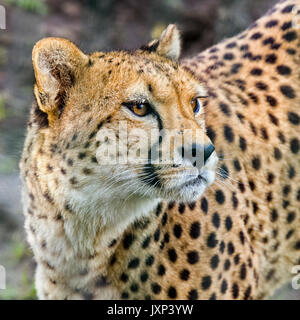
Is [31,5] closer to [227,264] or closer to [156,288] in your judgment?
[227,264]

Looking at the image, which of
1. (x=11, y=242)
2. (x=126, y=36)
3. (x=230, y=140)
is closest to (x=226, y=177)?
(x=230, y=140)

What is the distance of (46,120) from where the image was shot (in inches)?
100

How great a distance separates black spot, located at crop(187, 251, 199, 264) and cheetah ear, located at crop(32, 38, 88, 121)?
807mm

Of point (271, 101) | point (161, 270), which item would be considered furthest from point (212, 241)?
point (271, 101)

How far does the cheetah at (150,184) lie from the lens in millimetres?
2438

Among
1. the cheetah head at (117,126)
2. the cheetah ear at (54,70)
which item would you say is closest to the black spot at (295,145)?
the cheetah head at (117,126)

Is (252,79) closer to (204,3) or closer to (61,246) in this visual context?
(61,246)

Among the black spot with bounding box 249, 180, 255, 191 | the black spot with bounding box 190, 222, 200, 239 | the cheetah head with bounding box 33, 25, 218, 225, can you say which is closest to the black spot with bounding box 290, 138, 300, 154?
the black spot with bounding box 249, 180, 255, 191

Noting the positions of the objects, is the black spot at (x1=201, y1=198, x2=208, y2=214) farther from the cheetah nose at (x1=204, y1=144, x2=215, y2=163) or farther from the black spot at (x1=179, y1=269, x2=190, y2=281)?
the cheetah nose at (x1=204, y1=144, x2=215, y2=163)

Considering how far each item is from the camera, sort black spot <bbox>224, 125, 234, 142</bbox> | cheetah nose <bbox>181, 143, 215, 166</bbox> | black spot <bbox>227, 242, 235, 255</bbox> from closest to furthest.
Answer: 1. cheetah nose <bbox>181, 143, 215, 166</bbox>
2. black spot <bbox>227, 242, 235, 255</bbox>
3. black spot <bbox>224, 125, 234, 142</bbox>

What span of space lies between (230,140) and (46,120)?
3.12 ft

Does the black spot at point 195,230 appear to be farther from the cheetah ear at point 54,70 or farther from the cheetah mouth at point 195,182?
the cheetah ear at point 54,70

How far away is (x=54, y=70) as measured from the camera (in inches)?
97.9

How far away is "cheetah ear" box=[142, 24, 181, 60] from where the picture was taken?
2.82 metres
